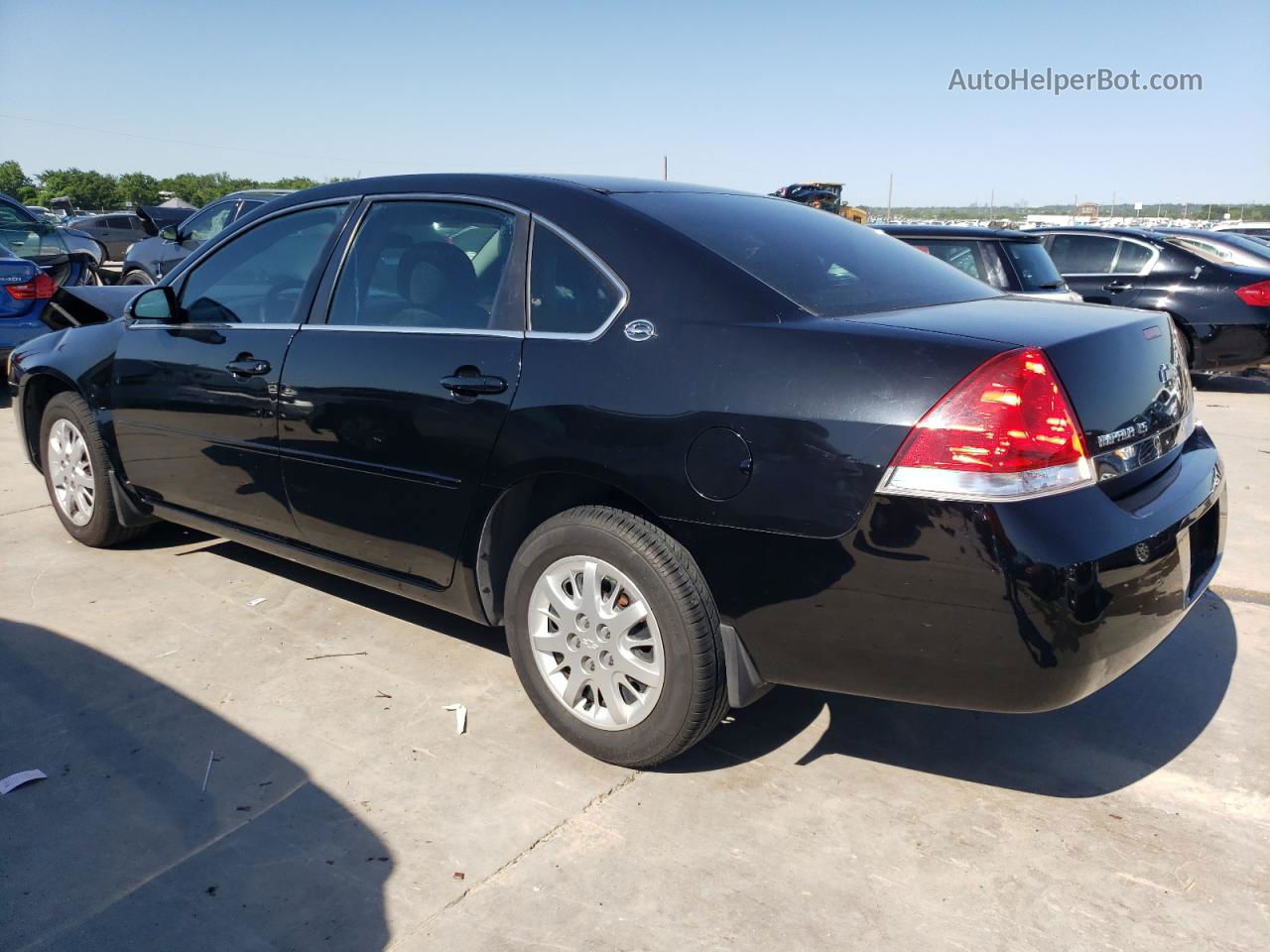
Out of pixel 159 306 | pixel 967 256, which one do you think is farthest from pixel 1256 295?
pixel 159 306

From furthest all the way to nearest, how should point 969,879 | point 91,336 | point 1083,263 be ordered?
point 1083,263 → point 91,336 → point 969,879

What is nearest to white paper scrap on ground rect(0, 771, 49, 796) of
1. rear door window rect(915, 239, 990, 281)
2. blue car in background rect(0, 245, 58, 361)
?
blue car in background rect(0, 245, 58, 361)

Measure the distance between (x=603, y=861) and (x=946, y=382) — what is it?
1.41 m

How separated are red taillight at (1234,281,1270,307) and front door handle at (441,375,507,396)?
30.2ft

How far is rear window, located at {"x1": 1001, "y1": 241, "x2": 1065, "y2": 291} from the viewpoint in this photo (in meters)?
7.55

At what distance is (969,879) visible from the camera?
249cm

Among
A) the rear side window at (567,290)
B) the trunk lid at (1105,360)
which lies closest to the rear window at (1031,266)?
the trunk lid at (1105,360)

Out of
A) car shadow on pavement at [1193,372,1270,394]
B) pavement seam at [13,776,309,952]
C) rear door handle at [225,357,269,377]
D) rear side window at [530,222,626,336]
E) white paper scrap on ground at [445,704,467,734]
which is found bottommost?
pavement seam at [13,776,309,952]

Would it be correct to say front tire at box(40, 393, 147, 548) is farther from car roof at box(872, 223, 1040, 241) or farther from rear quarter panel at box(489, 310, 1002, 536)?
car roof at box(872, 223, 1040, 241)

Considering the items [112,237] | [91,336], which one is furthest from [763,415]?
[112,237]

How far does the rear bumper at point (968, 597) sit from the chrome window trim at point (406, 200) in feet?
3.43

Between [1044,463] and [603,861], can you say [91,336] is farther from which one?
[1044,463]

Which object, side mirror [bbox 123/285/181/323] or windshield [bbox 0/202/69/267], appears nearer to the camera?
side mirror [bbox 123/285/181/323]

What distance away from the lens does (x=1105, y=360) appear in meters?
2.58
